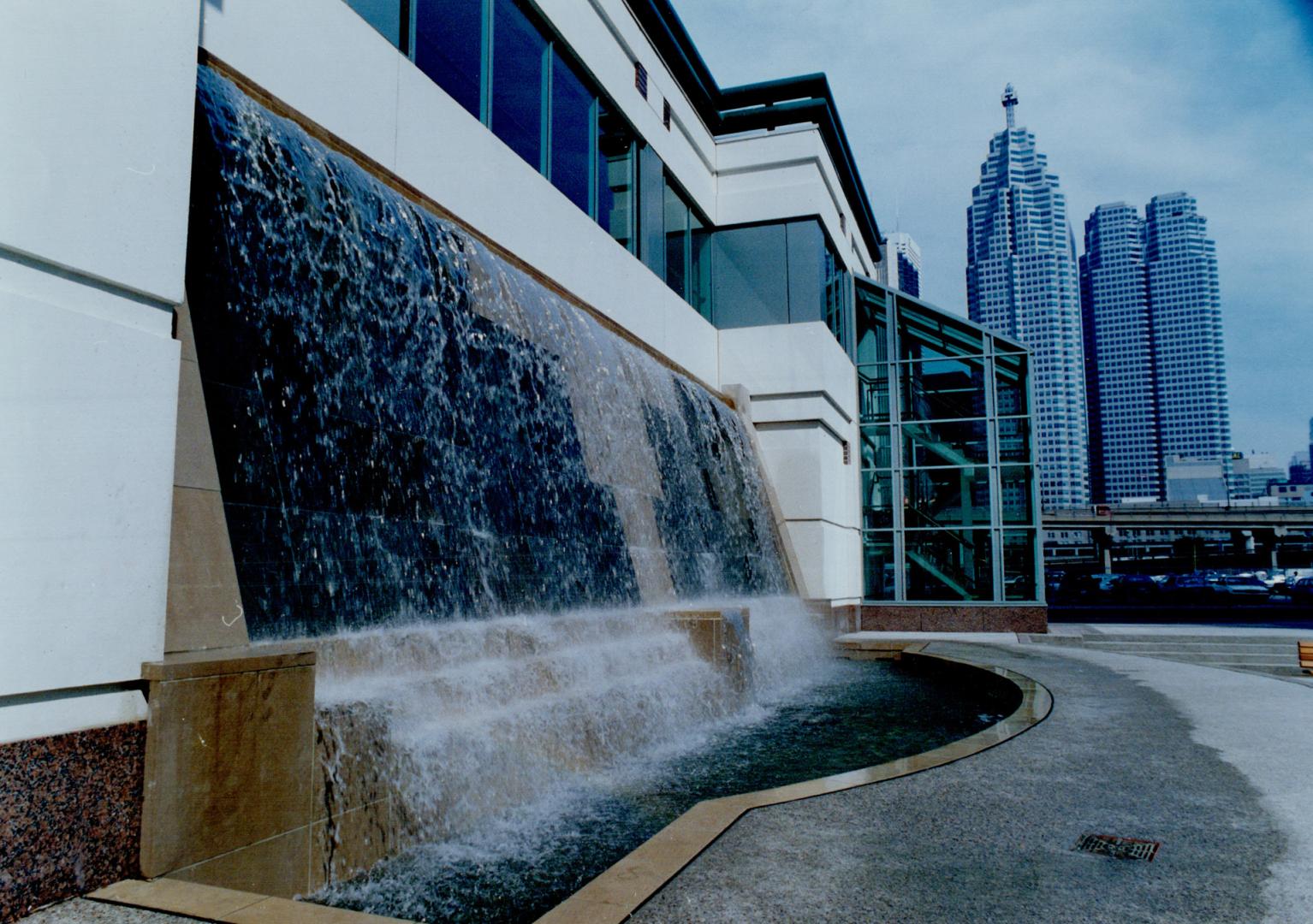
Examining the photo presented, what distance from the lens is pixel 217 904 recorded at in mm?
3311

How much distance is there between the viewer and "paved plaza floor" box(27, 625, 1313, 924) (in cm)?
337

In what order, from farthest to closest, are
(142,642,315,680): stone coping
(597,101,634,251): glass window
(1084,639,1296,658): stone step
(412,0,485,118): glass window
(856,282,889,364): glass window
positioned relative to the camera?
1. (856,282,889,364): glass window
2. (1084,639,1296,658): stone step
3. (597,101,634,251): glass window
4. (412,0,485,118): glass window
5. (142,642,315,680): stone coping

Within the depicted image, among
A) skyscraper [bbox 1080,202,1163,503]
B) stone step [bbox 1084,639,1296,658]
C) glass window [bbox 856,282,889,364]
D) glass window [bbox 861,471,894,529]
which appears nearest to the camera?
stone step [bbox 1084,639,1296,658]

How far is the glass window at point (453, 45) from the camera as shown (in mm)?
9836

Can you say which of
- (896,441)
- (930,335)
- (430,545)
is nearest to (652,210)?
(930,335)

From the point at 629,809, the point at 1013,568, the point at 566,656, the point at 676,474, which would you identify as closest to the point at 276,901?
the point at 629,809

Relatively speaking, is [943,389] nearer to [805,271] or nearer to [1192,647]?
[805,271]

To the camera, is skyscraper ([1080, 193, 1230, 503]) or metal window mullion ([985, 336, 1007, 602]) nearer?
metal window mullion ([985, 336, 1007, 602])

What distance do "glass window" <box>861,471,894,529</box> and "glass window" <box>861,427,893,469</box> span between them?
0.22m

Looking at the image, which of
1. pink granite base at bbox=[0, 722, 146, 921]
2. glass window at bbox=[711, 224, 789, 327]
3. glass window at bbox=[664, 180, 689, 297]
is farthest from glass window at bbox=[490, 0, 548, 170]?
pink granite base at bbox=[0, 722, 146, 921]

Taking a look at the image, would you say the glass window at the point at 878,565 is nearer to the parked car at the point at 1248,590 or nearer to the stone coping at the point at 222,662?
the stone coping at the point at 222,662

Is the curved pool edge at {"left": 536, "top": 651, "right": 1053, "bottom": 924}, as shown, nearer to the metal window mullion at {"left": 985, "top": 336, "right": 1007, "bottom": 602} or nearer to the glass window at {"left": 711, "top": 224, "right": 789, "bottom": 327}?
the metal window mullion at {"left": 985, "top": 336, "right": 1007, "bottom": 602}

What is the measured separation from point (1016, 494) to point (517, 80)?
13.8 metres

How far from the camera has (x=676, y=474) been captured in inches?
547
